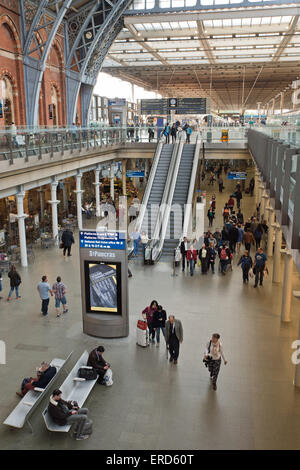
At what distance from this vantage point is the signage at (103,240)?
1042cm

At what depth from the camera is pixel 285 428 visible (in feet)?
24.8

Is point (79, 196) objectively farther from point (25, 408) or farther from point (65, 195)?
point (25, 408)

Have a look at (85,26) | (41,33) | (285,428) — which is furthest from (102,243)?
(85,26)

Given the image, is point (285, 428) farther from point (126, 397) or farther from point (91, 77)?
point (91, 77)

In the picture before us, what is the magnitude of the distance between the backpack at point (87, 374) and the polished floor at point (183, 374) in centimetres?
35

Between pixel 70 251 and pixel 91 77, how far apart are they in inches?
802

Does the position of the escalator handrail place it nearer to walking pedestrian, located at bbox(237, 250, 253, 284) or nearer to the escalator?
the escalator

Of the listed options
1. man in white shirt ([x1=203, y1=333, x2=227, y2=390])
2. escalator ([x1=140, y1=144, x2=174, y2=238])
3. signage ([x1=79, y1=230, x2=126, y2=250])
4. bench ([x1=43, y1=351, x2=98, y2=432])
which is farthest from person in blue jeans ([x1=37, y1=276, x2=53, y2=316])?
escalator ([x1=140, y1=144, x2=174, y2=238])

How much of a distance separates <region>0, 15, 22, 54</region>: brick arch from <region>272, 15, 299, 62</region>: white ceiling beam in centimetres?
1868

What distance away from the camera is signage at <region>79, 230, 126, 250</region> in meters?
10.4

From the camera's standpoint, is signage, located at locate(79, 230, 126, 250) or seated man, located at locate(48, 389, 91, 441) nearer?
seated man, located at locate(48, 389, 91, 441)

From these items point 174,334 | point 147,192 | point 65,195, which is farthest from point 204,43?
point 174,334

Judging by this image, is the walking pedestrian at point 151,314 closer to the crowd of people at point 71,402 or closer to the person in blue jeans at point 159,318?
the person in blue jeans at point 159,318

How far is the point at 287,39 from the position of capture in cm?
3556
